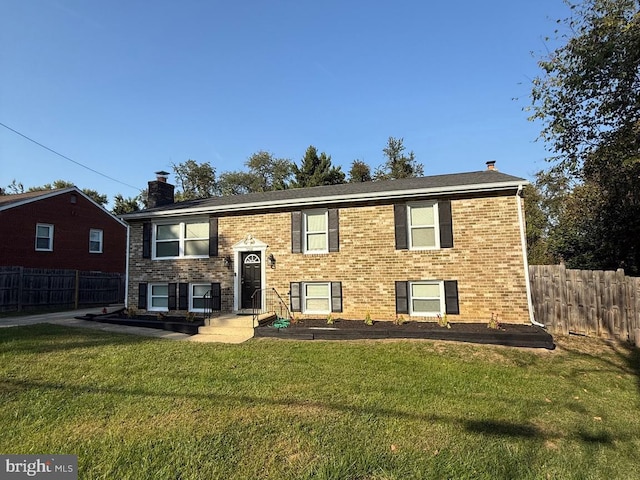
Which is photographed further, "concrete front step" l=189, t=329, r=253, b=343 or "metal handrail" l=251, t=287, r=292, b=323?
"metal handrail" l=251, t=287, r=292, b=323

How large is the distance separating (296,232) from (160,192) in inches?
295

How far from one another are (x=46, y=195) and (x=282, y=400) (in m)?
21.6

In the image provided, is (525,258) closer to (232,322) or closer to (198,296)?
(232,322)

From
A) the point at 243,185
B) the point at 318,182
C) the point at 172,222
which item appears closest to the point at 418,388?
the point at 172,222

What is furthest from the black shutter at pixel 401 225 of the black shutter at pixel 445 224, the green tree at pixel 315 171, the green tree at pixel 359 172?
the green tree at pixel 359 172

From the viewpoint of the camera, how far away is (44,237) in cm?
2006

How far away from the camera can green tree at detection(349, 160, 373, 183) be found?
3800 cm

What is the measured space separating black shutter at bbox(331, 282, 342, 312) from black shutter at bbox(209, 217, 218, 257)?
173 inches

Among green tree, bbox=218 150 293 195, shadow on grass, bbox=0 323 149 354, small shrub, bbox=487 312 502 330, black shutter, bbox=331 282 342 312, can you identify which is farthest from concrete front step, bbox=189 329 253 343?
green tree, bbox=218 150 293 195

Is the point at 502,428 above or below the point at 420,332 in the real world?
below

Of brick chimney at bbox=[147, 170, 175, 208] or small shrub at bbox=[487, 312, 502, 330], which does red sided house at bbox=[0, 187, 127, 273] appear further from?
small shrub at bbox=[487, 312, 502, 330]

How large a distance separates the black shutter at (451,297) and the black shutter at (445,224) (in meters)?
1.09

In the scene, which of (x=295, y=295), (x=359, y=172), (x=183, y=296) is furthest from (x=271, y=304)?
(x=359, y=172)

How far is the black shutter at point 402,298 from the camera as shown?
1051 centimetres
